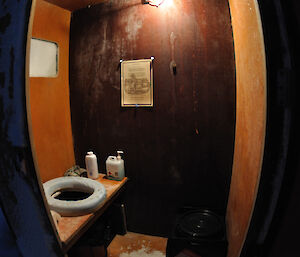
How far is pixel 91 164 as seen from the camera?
80.4 inches

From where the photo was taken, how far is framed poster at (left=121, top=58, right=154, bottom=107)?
6.41 feet

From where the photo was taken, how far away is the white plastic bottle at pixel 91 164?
202 centimetres

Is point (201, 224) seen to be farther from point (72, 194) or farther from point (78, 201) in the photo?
point (72, 194)

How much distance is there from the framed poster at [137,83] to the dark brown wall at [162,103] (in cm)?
6

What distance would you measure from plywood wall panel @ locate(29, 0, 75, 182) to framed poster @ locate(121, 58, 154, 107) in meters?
0.71

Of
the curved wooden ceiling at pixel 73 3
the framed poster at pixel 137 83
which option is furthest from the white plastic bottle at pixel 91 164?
the curved wooden ceiling at pixel 73 3

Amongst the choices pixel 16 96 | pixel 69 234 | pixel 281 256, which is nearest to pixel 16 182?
pixel 16 96

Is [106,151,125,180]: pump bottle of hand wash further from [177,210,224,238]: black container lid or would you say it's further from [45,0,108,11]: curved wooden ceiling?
[45,0,108,11]: curved wooden ceiling

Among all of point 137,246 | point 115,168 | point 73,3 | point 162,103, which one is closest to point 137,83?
point 162,103

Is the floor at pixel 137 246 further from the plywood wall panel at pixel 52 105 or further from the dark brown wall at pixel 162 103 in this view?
the plywood wall panel at pixel 52 105

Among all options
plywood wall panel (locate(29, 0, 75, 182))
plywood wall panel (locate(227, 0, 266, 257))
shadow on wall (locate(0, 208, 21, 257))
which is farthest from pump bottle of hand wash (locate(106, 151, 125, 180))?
shadow on wall (locate(0, 208, 21, 257))

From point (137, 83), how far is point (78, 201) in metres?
1.23

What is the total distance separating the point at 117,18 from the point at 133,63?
0.50 metres

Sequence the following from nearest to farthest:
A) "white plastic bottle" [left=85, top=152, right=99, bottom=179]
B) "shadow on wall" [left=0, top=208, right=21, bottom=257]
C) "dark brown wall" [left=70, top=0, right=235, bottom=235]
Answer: "shadow on wall" [left=0, top=208, right=21, bottom=257], "dark brown wall" [left=70, top=0, right=235, bottom=235], "white plastic bottle" [left=85, top=152, right=99, bottom=179]
